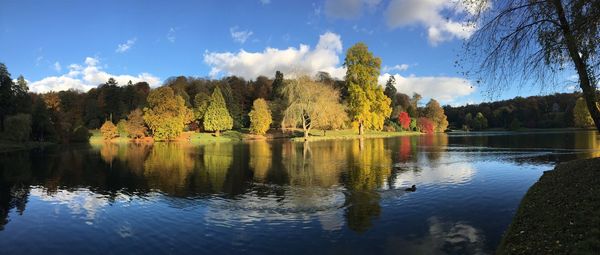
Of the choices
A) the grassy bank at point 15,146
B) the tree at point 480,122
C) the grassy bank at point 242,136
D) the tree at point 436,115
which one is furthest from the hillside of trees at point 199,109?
the tree at point 480,122

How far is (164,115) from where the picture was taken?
234 feet

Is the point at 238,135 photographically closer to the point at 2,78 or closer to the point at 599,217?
the point at 2,78

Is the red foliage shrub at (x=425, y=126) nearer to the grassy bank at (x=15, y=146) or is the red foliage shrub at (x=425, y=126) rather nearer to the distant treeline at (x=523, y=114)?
the distant treeline at (x=523, y=114)

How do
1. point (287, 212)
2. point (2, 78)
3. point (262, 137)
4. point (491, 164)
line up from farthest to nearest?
point (262, 137) < point (2, 78) < point (491, 164) < point (287, 212)

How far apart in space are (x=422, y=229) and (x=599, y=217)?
4624 millimetres

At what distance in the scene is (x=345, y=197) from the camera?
1592cm

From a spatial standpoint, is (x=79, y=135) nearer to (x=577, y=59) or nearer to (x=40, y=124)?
(x=40, y=124)

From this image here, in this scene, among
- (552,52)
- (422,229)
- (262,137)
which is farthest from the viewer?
(262,137)

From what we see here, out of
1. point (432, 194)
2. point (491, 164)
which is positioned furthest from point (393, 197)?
point (491, 164)

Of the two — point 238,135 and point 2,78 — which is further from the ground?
point 2,78

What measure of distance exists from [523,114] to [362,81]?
100234 millimetres

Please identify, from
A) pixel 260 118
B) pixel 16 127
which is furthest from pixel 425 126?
pixel 16 127

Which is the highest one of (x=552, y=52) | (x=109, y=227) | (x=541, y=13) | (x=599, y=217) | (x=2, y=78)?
(x=2, y=78)

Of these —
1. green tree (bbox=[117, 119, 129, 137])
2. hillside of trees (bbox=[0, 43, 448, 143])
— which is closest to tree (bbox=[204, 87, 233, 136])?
hillside of trees (bbox=[0, 43, 448, 143])
